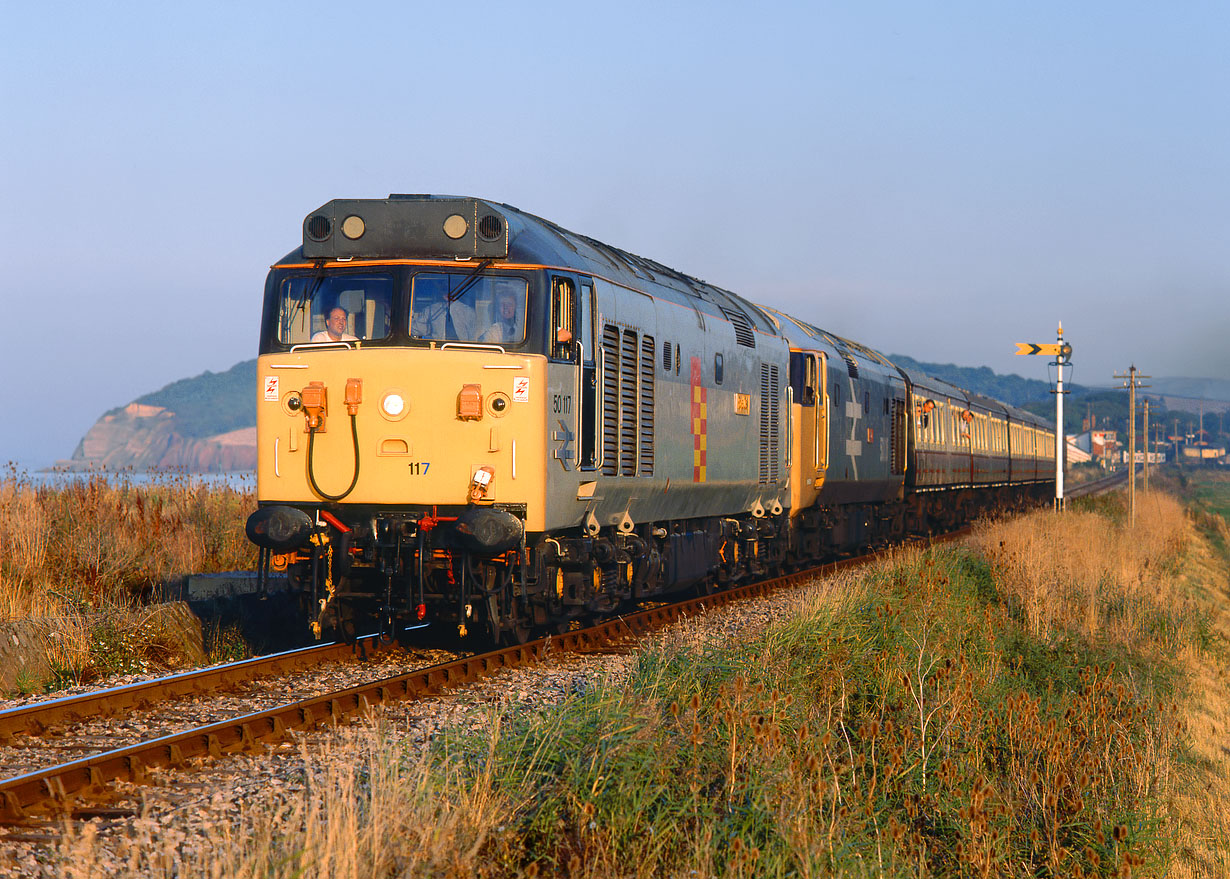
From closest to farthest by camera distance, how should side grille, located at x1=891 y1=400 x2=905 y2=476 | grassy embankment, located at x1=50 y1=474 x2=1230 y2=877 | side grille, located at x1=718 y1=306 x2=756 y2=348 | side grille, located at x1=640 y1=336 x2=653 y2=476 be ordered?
grassy embankment, located at x1=50 y1=474 x2=1230 y2=877 < side grille, located at x1=640 y1=336 x2=653 y2=476 < side grille, located at x1=718 y1=306 x2=756 y2=348 < side grille, located at x1=891 y1=400 x2=905 y2=476

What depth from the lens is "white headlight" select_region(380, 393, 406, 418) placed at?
1026 centimetres

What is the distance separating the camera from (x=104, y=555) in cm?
1357

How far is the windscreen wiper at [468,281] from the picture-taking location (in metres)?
10.5

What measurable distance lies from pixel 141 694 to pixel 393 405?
3.00 m

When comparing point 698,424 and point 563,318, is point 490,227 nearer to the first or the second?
point 563,318

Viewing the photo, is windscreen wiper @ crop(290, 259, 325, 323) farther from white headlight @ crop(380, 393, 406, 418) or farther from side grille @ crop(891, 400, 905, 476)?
side grille @ crop(891, 400, 905, 476)

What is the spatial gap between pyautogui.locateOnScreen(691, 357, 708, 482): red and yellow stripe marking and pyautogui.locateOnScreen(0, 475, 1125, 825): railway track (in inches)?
93.6

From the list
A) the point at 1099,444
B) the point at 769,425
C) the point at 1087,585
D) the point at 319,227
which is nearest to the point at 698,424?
the point at 769,425

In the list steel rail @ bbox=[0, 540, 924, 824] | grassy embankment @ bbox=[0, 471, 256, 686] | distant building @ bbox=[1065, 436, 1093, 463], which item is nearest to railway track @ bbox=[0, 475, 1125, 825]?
steel rail @ bbox=[0, 540, 924, 824]

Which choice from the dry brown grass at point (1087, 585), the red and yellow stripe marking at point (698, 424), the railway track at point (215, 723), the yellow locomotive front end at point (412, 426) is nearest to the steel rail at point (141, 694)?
the railway track at point (215, 723)

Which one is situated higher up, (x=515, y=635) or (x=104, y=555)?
(x=104, y=555)

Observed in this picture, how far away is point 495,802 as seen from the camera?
5590 millimetres

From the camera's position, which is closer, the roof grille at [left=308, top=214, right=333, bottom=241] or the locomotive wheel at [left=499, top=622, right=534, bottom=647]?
the roof grille at [left=308, top=214, right=333, bottom=241]

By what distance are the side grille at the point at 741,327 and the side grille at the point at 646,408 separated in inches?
130
